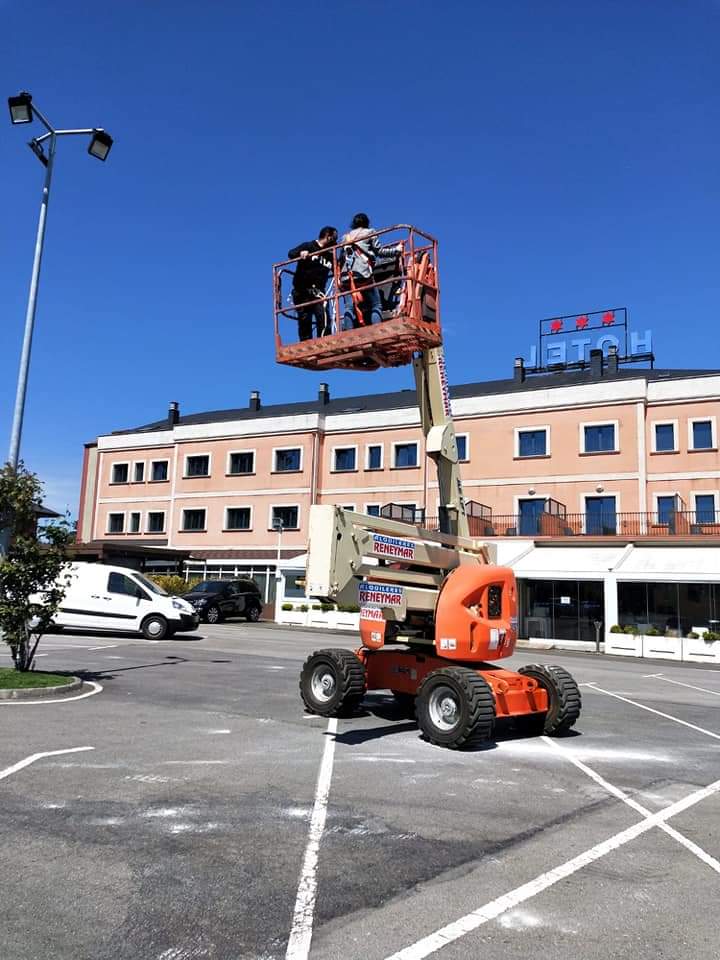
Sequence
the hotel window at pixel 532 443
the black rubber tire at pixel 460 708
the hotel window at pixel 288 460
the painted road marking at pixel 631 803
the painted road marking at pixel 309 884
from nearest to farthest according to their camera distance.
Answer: the painted road marking at pixel 309 884 < the painted road marking at pixel 631 803 < the black rubber tire at pixel 460 708 < the hotel window at pixel 532 443 < the hotel window at pixel 288 460

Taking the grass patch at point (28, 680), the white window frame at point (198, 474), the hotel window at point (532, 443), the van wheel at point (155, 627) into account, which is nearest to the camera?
the grass patch at point (28, 680)

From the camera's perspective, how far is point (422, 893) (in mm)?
4711

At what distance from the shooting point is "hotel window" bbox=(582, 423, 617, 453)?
122 feet

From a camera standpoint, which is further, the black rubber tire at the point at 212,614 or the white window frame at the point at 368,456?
A: the white window frame at the point at 368,456

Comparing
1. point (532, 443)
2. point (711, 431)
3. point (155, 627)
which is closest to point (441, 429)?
point (155, 627)

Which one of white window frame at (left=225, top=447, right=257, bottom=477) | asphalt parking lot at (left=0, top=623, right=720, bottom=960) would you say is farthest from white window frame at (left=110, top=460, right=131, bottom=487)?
asphalt parking lot at (left=0, top=623, right=720, bottom=960)

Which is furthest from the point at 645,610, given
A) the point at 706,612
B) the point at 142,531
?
the point at 142,531

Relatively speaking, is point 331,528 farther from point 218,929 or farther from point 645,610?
point 645,610

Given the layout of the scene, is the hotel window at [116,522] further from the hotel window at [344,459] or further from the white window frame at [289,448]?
the hotel window at [344,459]

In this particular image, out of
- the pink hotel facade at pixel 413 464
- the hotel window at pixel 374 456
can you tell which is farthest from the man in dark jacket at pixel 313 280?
the hotel window at pixel 374 456

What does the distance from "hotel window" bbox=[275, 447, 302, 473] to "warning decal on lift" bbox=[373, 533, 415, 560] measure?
116 feet

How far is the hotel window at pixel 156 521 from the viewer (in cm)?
4994

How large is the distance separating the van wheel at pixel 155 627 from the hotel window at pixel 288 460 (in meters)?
22.3

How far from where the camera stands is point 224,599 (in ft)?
114
